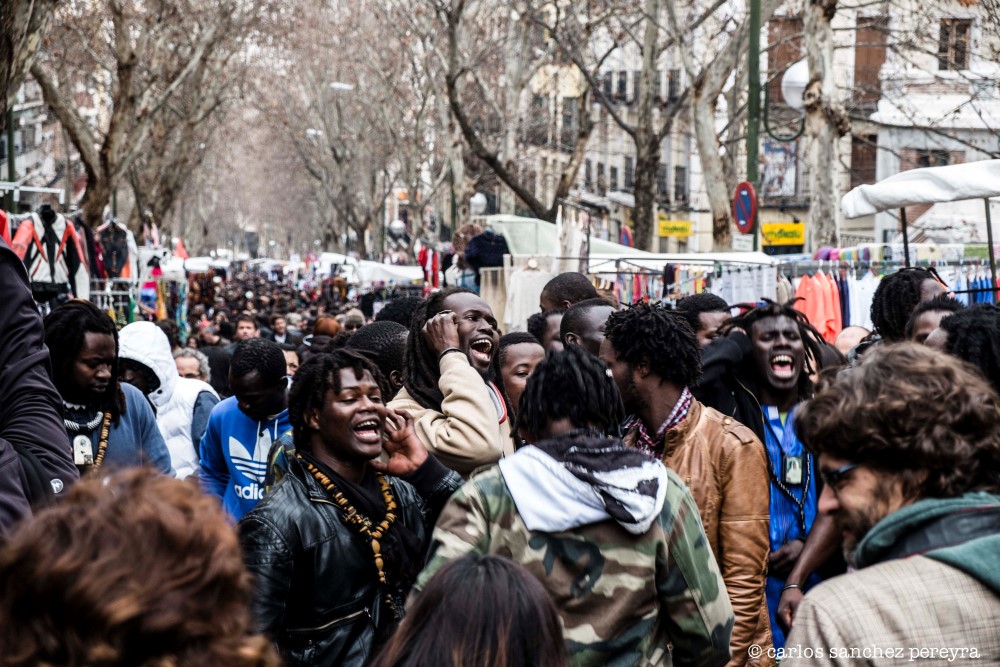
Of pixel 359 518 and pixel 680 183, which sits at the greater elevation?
pixel 680 183

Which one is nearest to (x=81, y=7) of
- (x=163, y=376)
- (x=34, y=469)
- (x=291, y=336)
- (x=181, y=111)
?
(x=181, y=111)

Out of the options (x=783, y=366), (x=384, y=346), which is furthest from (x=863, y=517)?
(x=384, y=346)

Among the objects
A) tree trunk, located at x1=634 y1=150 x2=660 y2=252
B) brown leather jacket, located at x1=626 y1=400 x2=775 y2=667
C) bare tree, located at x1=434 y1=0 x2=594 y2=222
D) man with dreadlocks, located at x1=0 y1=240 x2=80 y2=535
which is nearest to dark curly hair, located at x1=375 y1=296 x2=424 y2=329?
brown leather jacket, located at x1=626 y1=400 x2=775 y2=667

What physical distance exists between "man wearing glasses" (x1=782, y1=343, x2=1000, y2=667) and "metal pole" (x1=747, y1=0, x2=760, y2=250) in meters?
12.3

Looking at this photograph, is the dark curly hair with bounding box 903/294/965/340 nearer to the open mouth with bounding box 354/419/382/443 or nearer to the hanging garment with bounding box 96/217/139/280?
the open mouth with bounding box 354/419/382/443

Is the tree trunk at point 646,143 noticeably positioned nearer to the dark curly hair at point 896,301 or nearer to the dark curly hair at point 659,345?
the dark curly hair at point 896,301

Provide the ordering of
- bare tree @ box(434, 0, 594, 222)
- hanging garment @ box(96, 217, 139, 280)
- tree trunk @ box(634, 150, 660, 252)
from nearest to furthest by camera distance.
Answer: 1. hanging garment @ box(96, 217, 139, 280)
2. tree trunk @ box(634, 150, 660, 252)
3. bare tree @ box(434, 0, 594, 222)

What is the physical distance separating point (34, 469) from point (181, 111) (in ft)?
104

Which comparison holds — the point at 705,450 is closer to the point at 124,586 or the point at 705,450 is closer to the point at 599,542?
the point at 599,542

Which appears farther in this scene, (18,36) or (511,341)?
(18,36)

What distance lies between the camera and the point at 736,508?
13.4ft

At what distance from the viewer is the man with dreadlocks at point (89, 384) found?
A: 524 centimetres

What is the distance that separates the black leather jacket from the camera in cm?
348

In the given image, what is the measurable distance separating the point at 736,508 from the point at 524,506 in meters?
1.23
